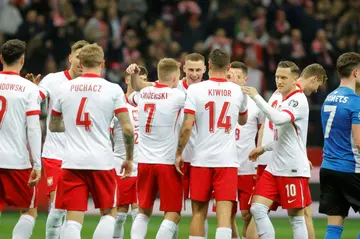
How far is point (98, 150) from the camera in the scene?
9219mm

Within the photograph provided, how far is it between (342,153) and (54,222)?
3304 mm

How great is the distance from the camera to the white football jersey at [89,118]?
920 cm

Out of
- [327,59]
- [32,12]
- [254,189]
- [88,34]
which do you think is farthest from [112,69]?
[254,189]

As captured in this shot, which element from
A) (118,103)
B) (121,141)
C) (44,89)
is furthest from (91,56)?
(121,141)

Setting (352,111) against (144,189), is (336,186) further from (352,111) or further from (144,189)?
(144,189)

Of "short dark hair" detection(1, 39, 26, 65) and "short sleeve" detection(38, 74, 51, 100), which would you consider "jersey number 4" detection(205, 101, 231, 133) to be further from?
"short dark hair" detection(1, 39, 26, 65)

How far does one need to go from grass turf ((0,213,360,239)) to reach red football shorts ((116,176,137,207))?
4.79 feet

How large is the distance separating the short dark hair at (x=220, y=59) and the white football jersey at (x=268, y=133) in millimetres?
1056

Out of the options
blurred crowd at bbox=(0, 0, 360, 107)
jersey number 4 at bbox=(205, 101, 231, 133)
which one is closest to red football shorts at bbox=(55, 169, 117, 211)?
jersey number 4 at bbox=(205, 101, 231, 133)

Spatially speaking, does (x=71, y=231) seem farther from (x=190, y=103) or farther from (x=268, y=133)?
(x=268, y=133)

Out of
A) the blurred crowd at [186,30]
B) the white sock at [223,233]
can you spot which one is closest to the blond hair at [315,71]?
the white sock at [223,233]

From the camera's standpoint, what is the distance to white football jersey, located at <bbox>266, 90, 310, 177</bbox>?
401 inches

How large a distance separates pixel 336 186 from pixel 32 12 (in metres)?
10.7

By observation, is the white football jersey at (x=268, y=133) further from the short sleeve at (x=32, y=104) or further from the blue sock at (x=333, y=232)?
the short sleeve at (x=32, y=104)
